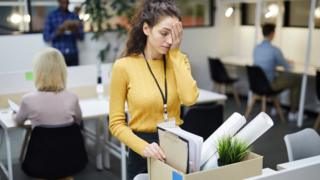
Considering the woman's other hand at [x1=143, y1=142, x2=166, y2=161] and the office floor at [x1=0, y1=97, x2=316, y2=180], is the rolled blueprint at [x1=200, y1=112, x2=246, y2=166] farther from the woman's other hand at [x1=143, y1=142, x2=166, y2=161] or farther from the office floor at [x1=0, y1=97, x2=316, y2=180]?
the office floor at [x1=0, y1=97, x2=316, y2=180]

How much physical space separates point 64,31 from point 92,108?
243 centimetres

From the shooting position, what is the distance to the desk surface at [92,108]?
318 cm

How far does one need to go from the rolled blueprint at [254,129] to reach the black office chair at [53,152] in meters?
1.61

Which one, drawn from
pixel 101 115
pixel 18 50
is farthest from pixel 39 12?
pixel 101 115

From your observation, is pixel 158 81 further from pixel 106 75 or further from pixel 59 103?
pixel 106 75

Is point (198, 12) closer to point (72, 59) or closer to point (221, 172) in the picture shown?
point (72, 59)

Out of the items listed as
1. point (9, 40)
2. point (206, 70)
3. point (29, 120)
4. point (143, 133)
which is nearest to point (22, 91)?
point (29, 120)

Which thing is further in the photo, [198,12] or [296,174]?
[198,12]

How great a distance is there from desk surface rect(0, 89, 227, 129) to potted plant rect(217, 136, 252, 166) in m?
2.05

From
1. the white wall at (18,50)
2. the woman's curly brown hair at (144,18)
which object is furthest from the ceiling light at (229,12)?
the woman's curly brown hair at (144,18)

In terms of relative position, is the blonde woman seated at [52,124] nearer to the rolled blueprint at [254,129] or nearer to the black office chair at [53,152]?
the black office chair at [53,152]

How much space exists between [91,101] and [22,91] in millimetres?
632

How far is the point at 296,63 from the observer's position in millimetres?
6074

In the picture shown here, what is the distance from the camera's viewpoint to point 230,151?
1.33m
